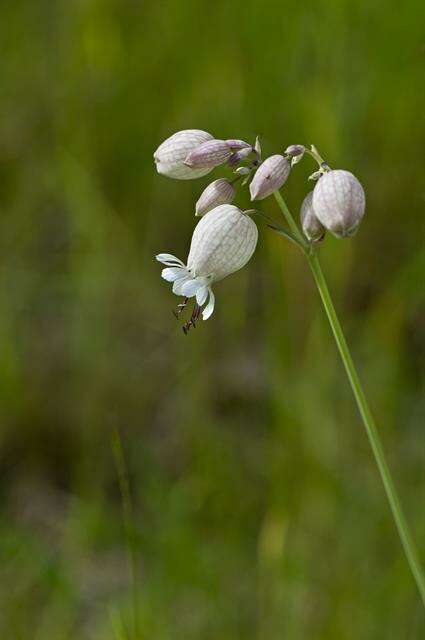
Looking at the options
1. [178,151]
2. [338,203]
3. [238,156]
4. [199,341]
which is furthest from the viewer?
[199,341]

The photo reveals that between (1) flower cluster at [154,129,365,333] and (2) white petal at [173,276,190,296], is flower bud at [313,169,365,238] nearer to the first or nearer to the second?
(1) flower cluster at [154,129,365,333]

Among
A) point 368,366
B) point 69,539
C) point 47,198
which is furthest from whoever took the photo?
point 47,198

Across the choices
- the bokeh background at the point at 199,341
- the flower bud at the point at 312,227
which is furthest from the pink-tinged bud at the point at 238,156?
the bokeh background at the point at 199,341

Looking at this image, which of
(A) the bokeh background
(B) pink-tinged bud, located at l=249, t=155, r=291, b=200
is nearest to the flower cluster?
(B) pink-tinged bud, located at l=249, t=155, r=291, b=200

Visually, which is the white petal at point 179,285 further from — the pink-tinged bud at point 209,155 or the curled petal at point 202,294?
the pink-tinged bud at point 209,155

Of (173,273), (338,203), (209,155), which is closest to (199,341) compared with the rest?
(173,273)

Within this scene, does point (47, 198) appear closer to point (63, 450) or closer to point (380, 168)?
point (63, 450)

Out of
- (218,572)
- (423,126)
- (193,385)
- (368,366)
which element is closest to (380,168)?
(423,126)

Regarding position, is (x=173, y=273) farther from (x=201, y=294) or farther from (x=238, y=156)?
(x=238, y=156)
